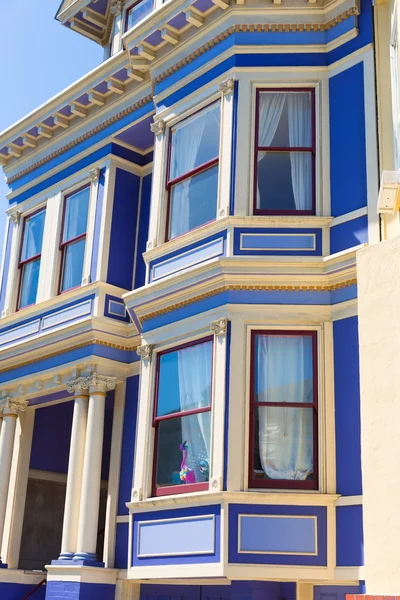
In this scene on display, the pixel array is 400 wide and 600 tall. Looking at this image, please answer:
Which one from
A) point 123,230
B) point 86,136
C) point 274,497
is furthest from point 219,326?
point 86,136

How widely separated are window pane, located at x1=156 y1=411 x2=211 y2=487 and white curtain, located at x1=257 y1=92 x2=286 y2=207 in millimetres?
4058

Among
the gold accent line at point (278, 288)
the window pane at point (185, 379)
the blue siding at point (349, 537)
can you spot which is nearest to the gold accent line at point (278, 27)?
the gold accent line at point (278, 288)

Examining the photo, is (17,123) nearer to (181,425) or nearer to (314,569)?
(181,425)

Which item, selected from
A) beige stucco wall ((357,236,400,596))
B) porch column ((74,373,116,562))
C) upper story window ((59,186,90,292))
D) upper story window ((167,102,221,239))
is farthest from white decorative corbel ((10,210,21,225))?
beige stucco wall ((357,236,400,596))

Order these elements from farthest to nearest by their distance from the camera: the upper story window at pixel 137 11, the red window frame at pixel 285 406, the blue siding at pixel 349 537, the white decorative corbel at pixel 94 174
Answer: the upper story window at pixel 137 11 → the white decorative corbel at pixel 94 174 → the red window frame at pixel 285 406 → the blue siding at pixel 349 537

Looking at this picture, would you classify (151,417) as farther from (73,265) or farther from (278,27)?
(278,27)

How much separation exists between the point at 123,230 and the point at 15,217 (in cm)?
340

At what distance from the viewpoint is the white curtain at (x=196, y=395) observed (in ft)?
38.0

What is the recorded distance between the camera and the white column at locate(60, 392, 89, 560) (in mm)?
13586

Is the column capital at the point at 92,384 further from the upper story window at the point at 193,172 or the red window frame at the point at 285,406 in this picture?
the red window frame at the point at 285,406

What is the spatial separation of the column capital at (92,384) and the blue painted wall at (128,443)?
35 centimetres

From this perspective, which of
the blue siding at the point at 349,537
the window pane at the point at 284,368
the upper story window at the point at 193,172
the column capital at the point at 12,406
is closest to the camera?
the blue siding at the point at 349,537

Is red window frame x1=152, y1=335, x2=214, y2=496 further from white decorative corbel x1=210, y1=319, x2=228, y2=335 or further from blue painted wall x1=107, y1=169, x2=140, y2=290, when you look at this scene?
blue painted wall x1=107, y1=169, x2=140, y2=290

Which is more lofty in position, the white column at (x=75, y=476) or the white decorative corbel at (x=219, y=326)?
the white decorative corbel at (x=219, y=326)
